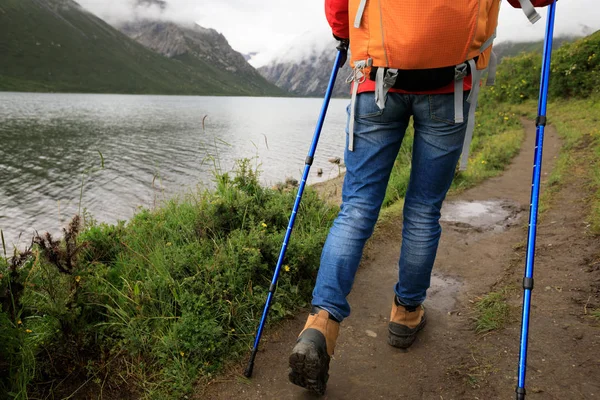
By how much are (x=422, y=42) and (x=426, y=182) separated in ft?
2.68

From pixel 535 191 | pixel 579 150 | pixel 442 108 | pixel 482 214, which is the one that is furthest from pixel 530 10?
pixel 579 150

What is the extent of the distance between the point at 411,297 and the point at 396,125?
1.21 m

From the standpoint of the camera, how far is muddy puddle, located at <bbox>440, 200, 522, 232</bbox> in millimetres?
5375

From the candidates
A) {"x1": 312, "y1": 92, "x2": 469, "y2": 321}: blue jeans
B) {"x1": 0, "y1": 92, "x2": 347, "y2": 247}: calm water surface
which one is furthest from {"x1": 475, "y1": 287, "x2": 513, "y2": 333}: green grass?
{"x1": 0, "y1": 92, "x2": 347, "y2": 247}: calm water surface

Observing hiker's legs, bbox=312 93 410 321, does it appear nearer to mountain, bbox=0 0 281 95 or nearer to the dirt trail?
the dirt trail

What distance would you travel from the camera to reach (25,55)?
130 m

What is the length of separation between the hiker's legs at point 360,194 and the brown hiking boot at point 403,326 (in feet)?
2.33

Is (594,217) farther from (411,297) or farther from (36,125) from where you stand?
(36,125)

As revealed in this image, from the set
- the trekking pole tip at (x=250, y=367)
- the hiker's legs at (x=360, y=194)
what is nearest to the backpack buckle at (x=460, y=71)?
the hiker's legs at (x=360, y=194)

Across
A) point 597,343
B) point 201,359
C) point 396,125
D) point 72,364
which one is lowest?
point 72,364

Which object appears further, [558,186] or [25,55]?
[25,55]

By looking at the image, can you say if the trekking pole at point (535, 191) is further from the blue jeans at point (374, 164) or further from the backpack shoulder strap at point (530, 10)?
the blue jeans at point (374, 164)

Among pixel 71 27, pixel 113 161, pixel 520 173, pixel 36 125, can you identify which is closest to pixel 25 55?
pixel 71 27

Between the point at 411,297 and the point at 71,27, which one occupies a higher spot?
the point at 71,27
